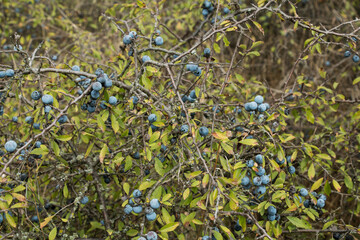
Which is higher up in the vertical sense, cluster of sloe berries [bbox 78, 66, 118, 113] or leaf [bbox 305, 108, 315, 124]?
cluster of sloe berries [bbox 78, 66, 118, 113]

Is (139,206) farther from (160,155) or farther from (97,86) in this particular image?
(97,86)

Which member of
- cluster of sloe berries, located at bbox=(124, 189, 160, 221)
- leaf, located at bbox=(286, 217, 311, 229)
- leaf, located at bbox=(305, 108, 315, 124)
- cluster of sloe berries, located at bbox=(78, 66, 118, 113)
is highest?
cluster of sloe berries, located at bbox=(78, 66, 118, 113)

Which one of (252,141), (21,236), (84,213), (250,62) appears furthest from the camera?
(250,62)

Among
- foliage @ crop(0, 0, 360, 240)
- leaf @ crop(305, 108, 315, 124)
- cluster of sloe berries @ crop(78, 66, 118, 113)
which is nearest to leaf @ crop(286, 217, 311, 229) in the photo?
foliage @ crop(0, 0, 360, 240)

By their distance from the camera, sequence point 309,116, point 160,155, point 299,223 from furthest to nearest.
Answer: point 309,116
point 160,155
point 299,223

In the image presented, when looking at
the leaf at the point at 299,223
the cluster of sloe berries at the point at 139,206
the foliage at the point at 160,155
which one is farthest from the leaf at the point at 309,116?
the cluster of sloe berries at the point at 139,206

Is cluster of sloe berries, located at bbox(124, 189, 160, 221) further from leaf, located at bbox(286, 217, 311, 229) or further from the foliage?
leaf, located at bbox(286, 217, 311, 229)

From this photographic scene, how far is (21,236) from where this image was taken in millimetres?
1710

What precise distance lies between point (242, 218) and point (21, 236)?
114 centimetres

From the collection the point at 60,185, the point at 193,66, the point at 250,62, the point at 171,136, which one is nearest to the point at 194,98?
the point at 193,66

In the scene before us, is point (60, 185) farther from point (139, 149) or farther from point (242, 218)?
point (242, 218)

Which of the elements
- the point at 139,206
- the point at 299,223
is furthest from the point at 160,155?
the point at 299,223

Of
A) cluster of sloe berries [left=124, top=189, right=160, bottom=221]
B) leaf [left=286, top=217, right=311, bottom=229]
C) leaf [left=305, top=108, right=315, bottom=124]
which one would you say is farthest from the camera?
leaf [left=305, top=108, right=315, bottom=124]

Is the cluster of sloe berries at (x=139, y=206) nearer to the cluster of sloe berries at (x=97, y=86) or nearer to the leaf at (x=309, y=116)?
the cluster of sloe berries at (x=97, y=86)
